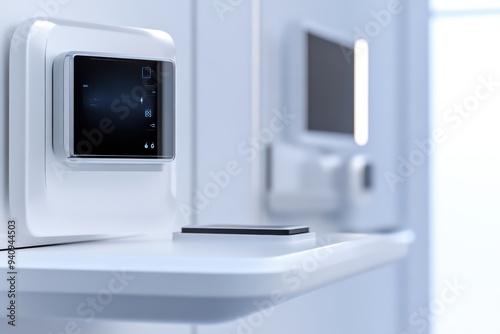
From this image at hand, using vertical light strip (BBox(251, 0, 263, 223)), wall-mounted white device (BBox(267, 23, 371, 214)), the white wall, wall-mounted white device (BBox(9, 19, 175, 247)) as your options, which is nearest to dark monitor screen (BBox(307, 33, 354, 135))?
wall-mounted white device (BBox(267, 23, 371, 214))

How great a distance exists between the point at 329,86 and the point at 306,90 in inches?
6.7

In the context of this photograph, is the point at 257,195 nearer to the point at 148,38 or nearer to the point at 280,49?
the point at 280,49

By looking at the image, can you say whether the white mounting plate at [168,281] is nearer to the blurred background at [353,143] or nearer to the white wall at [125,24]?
the white wall at [125,24]

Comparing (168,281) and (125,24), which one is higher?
(125,24)

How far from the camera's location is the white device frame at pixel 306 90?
170 centimetres

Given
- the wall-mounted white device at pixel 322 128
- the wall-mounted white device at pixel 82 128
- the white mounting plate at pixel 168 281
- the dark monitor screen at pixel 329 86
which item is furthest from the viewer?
the dark monitor screen at pixel 329 86

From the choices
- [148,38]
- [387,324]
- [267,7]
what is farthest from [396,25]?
[148,38]

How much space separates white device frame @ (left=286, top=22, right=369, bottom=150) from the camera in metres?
1.70

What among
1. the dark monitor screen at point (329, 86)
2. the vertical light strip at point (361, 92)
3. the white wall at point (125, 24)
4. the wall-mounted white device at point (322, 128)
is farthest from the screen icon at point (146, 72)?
the vertical light strip at point (361, 92)

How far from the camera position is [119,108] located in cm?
88

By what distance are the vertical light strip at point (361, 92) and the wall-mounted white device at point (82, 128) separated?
1175mm

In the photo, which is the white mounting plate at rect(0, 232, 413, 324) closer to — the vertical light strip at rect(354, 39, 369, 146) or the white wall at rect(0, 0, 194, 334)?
the white wall at rect(0, 0, 194, 334)

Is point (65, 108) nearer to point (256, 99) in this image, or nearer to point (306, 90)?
point (256, 99)

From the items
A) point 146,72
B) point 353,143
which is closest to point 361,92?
point 353,143
